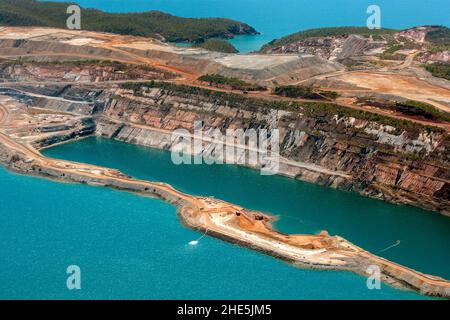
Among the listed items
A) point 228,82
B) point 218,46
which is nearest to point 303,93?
point 228,82

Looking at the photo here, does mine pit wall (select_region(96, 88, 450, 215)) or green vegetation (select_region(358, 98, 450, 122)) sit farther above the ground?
green vegetation (select_region(358, 98, 450, 122))

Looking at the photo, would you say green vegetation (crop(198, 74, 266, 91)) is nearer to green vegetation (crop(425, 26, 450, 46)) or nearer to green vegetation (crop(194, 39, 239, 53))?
green vegetation (crop(194, 39, 239, 53))

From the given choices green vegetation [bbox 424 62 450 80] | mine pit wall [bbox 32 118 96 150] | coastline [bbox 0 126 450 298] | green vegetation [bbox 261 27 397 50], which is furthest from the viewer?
green vegetation [bbox 261 27 397 50]

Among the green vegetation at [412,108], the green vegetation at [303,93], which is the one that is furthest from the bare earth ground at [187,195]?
the green vegetation at [412,108]

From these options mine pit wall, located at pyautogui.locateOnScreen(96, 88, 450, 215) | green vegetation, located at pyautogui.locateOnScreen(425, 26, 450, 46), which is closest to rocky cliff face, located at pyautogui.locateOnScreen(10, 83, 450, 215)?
mine pit wall, located at pyautogui.locateOnScreen(96, 88, 450, 215)

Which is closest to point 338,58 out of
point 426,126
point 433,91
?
point 433,91
